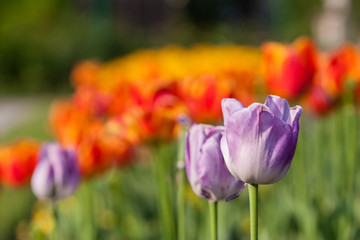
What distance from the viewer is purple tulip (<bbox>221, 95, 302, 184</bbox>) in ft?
2.18

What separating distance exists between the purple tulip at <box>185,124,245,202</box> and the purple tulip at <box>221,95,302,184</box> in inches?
3.4

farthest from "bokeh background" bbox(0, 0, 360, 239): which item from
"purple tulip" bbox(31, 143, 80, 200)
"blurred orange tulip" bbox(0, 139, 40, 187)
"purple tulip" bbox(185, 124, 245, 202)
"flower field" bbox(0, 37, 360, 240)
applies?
"purple tulip" bbox(185, 124, 245, 202)

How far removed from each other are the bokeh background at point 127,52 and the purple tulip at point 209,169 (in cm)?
70

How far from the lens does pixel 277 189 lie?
1916 millimetres

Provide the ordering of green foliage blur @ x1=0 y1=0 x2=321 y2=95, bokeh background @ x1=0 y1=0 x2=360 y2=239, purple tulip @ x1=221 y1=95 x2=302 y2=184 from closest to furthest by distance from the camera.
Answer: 1. purple tulip @ x1=221 y1=95 x2=302 y2=184
2. bokeh background @ x1=0 y1=0 x2=360 y2=239
3. green foliage blur @ x1=0 y1=0 x2=321 y2=95

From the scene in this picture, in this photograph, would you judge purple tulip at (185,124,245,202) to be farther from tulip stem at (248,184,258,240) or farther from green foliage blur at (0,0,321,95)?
green foliage blur at (0,0,321,95)

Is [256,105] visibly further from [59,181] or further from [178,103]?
[178,103]

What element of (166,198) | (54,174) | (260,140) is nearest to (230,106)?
(260,140)

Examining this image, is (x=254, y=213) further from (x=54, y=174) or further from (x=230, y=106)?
(x=54, y=174)

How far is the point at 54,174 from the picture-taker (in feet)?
3.36

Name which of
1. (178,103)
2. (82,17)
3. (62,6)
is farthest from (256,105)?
(62,6)

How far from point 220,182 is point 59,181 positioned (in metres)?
0.38

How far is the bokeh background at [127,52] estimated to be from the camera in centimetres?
168

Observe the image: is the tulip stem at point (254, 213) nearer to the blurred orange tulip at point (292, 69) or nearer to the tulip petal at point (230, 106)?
the tulip petal at point (230, 106)
